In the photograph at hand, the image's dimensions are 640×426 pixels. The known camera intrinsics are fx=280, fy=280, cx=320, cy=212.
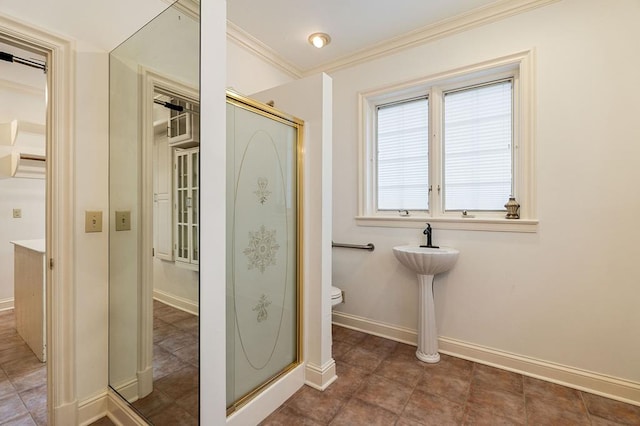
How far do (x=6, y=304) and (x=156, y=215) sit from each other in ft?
12.1

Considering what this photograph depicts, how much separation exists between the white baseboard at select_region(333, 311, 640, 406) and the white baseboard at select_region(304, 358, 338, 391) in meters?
0.88

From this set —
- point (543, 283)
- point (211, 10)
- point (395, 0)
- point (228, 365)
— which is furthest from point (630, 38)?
point (228, 365)

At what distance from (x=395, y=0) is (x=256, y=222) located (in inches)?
76.4

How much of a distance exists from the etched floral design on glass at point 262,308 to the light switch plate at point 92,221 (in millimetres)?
999

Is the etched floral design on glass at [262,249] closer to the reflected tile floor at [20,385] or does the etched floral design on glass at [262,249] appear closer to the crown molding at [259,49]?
the reflected tile floor at [20,385]

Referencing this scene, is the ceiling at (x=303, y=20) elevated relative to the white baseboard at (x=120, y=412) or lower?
elevated

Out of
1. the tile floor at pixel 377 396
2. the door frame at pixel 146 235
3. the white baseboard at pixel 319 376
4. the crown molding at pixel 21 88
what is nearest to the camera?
the tile floor at pixel 377 396

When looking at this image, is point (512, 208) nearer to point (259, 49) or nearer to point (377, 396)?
point (377, 396)

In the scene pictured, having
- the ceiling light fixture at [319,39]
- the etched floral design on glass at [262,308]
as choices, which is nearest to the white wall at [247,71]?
the ceiling light fixture at [319,39]

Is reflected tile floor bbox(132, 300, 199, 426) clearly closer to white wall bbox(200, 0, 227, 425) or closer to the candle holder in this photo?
white wall bbox(200, 0, 227, 425)

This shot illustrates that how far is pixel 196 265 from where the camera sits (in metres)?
1.17

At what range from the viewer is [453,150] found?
2459mm

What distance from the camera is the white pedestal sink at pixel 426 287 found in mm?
2164

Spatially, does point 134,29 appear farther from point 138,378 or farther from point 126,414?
point 126,414
